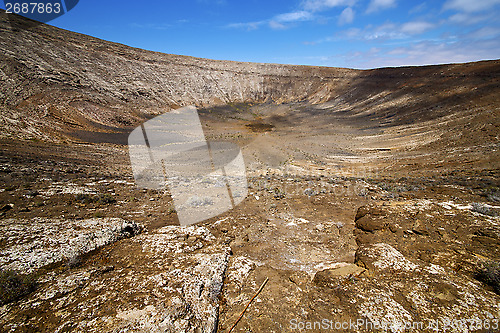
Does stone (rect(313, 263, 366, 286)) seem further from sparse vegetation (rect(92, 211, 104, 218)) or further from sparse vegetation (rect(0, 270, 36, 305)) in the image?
sparse vegetation (rect(92, 211, 104, 218))

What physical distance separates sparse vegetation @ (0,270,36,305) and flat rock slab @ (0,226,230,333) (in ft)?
0.41

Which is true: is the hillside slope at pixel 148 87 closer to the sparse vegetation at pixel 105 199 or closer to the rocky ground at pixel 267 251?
the rocky ground at pixel 267 251

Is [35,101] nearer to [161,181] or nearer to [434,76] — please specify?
[161,181]

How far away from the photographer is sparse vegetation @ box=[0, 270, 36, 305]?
128 inches

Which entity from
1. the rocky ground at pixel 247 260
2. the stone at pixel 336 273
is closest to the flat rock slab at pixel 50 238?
the rocky ground at pixel 247 260

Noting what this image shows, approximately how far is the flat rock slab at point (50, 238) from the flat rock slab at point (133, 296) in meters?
0.47

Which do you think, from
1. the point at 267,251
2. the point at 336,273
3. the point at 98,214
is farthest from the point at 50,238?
the point at 336,273

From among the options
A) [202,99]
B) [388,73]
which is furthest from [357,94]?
[202,99]

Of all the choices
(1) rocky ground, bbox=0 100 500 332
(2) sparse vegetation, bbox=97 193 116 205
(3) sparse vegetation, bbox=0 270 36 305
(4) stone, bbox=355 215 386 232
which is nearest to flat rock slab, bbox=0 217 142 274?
(1) rocky ground, bbox=0 100 500 332

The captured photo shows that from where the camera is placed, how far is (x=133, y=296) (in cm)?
351

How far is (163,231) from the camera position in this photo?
18.5ft

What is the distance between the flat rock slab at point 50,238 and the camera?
13.1ft

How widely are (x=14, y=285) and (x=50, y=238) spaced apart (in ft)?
4.41

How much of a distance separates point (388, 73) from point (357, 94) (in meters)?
9.68
